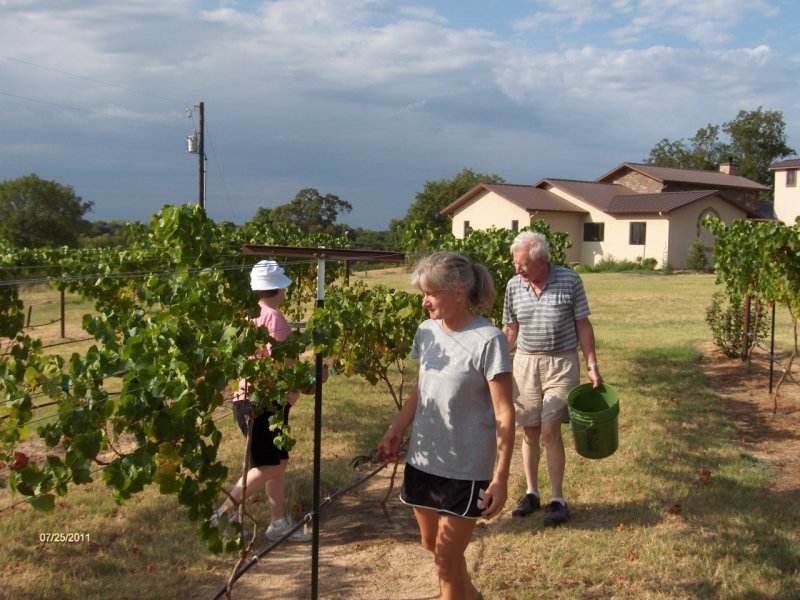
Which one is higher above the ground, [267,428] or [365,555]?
[267,428]

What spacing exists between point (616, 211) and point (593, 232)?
6.57ft

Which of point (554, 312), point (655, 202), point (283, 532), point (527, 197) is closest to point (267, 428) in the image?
point (283, 532)

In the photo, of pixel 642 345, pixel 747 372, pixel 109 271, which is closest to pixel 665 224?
pixel 642 345

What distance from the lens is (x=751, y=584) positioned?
3.64m

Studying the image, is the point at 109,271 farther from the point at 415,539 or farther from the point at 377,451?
the point at 377,451

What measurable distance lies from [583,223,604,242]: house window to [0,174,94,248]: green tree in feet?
84.4

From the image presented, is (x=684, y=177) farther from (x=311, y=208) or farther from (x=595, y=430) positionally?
(x=595, y=430)

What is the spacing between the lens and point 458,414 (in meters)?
2.81

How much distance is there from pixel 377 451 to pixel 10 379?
138cm

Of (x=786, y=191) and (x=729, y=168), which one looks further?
(x=729, y=168)

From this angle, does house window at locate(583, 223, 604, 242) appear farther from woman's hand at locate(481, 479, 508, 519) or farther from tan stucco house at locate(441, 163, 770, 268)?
woman's hand at locate(481, 479, 508, 519)

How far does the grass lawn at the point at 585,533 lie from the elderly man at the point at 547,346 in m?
0.46

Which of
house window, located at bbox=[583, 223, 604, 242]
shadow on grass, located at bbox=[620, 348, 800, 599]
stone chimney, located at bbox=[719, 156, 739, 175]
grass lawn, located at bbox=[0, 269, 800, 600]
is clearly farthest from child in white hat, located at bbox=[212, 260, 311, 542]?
stone chimney, located at bbox=[719, 156, 739, 175]

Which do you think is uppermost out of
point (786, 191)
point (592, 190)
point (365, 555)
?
point (786, 191)
